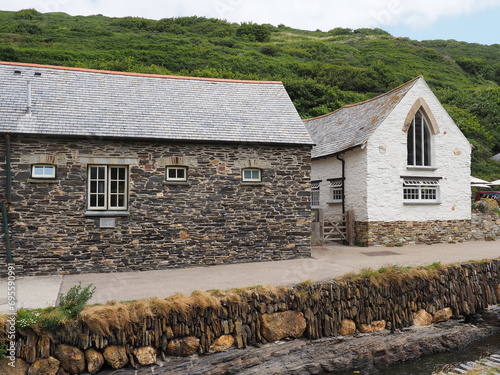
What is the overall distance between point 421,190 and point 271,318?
11081 mm

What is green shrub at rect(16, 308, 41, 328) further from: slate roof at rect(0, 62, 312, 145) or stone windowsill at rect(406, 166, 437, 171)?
stone windowsill at rect(406, 166, 437, 171)

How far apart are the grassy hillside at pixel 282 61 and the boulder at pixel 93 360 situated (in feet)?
79.9

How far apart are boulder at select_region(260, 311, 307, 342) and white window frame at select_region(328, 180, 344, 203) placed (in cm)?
983

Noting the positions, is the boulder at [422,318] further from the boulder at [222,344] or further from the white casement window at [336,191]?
the white casement window at [336,191]

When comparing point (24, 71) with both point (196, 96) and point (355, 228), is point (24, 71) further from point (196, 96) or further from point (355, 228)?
point (355, 228)

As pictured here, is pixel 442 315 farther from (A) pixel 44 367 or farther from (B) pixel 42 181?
(B) pixel 42 181

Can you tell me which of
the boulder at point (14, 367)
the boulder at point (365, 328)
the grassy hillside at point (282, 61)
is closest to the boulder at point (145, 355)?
the boulder at point (14, 367)

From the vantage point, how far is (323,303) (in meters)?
9.66

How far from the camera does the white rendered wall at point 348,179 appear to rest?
16750 mm

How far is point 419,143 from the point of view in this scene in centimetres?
1742

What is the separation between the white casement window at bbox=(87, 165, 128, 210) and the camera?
1230cm

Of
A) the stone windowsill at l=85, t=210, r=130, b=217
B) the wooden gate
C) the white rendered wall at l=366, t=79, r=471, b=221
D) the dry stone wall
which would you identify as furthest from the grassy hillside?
the stone windowsill at l=85, t=210, r=130, b=217

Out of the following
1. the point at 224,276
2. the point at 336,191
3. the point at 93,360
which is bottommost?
the point at 93,360

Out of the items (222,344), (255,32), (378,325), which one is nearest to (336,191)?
(378,325)
